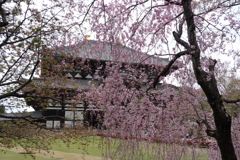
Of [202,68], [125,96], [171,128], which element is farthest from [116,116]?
[202,68]

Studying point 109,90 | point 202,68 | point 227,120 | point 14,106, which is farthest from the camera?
point 14,106

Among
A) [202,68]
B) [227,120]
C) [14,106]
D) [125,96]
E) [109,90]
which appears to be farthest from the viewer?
[14,106]

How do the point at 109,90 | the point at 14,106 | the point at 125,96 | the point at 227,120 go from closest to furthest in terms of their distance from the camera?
the point at 227,120
the point at 109,90
the point at 125,96
the point at 14,106

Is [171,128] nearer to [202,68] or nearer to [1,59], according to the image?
[202,68]

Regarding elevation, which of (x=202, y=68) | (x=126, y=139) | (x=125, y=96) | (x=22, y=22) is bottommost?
(x=126, y=139)

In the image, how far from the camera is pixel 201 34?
3.59 metres

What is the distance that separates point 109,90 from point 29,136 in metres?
2.12

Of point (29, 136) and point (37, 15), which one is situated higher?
point (37, 15)

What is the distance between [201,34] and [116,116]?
2.13 meters

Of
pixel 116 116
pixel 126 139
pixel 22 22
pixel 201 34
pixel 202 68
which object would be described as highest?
pixel 22 22

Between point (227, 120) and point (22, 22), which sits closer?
point (227, 120)

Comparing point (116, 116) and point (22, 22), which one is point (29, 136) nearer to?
point (116, 116)

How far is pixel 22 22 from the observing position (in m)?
4.38

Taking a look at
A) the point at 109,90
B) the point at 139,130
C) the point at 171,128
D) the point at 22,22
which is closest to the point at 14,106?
the point at 22,22
